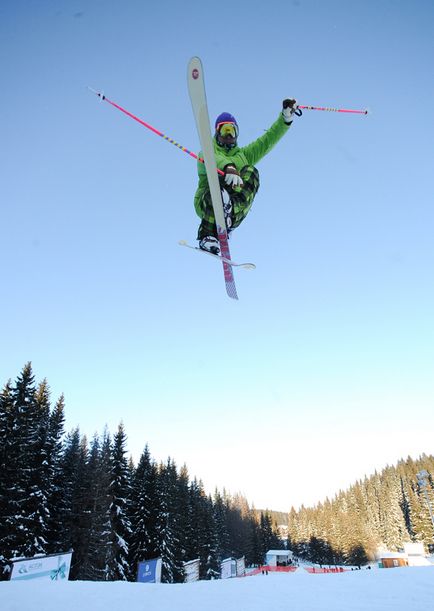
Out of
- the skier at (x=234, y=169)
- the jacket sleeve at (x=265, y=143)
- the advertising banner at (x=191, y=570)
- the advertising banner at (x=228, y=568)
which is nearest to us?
the skier at (x=234, y=169)

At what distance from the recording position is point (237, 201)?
19.9 ft

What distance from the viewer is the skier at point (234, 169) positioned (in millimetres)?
5941

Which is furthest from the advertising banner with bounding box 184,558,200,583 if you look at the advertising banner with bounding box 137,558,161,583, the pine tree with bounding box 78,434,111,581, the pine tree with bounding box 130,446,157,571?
the advertising banner with bounding box 137,558,161,583

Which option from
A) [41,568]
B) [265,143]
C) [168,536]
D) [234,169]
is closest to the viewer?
[234,169]

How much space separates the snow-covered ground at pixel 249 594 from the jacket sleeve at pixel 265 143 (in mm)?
7097

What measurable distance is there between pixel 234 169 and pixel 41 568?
13.3 meters

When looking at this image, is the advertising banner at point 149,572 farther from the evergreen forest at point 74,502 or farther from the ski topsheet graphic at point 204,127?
the ski topsheet graphic at point 204,127

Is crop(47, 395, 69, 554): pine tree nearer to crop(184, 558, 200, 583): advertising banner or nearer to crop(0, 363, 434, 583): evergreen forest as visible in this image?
crop(0, 363, 434, 583): evergreen forest

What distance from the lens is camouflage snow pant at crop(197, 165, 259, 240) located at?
6.03 m

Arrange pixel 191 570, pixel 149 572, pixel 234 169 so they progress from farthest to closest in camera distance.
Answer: pixel 191 570 → pixel 149 572 → pixel 234 169

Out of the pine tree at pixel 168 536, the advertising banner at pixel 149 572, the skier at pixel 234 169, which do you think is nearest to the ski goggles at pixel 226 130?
the skier at pixel 234 169

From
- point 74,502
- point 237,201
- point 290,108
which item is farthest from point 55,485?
point 290,108

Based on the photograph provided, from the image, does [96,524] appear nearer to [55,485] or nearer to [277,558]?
[55,485]

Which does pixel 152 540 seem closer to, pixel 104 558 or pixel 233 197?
pixel 104 558
